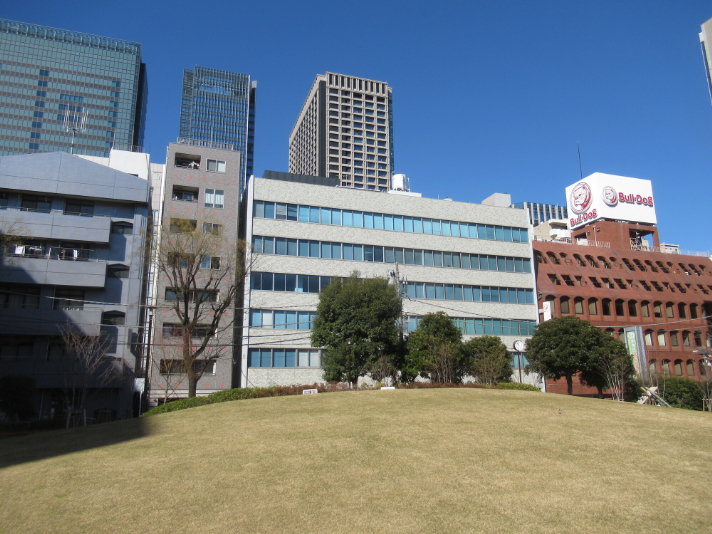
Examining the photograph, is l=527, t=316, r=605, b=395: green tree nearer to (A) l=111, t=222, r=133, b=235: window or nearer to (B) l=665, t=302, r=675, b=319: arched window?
(B) l=665, t=302, r=675, b=319: arched window

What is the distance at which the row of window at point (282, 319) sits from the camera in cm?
5353

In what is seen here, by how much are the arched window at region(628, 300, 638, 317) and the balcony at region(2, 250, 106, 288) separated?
70372 mm

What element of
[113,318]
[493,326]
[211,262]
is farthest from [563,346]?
[113,318]

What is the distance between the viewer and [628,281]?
8219 cm

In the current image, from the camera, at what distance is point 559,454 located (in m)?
19.5

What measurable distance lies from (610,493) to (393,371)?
98.2ft

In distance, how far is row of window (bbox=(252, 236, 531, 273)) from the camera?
2216 inches

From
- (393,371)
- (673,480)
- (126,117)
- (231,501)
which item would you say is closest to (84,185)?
(393,371)

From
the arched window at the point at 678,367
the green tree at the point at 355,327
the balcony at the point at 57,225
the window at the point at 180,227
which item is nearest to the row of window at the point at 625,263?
the arched window at the point at 678,367

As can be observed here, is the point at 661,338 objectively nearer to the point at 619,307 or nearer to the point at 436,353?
the point at 619,307

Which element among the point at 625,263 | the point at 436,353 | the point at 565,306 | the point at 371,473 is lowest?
the point at 371,473

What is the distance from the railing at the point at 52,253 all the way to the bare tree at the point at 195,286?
7664 mm

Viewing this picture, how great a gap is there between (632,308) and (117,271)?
6997cm

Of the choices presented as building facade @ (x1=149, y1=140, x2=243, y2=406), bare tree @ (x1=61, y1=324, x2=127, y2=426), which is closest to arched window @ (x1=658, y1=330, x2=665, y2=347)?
building facade @ (x1=149, y1=140, x2=243, y2=406)
